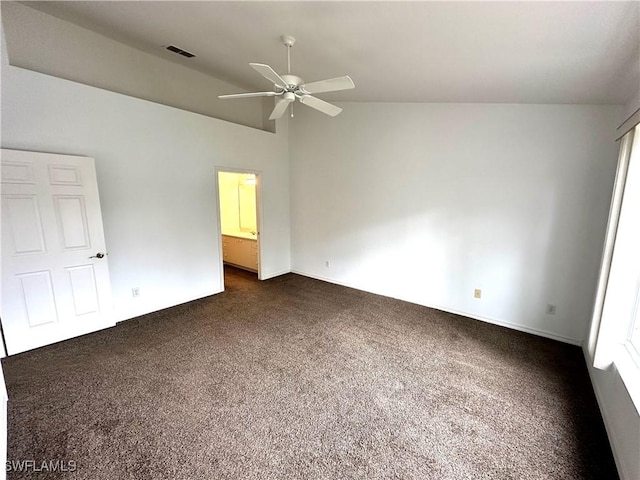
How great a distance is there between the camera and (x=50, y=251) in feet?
9.50

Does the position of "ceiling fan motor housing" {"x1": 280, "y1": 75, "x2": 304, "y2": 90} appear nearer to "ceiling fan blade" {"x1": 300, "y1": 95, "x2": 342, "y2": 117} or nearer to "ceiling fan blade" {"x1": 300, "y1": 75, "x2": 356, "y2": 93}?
"ceiling fan blade" {"x1": 300, "y1": 75, "x2": 356, "y2": 93}

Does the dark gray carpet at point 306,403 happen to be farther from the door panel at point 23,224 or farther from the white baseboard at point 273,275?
the white baseboard at point 273,275

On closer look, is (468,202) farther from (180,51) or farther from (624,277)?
(180,51)

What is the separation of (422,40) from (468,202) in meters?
2.14

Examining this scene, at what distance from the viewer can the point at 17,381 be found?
239 centimetres

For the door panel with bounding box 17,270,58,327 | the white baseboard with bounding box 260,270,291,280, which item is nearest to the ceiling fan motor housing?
the door panel with bounding box 17,270,58,327

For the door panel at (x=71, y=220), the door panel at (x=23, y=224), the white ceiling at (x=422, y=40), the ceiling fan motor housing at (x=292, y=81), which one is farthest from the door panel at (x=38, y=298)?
the ceiling fan motor housing at (x=292, y=81)

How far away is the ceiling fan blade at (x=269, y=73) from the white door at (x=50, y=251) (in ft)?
7.37

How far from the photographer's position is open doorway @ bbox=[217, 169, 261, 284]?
223 inches

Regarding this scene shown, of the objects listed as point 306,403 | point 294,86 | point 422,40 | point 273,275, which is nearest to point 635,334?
point 306,403

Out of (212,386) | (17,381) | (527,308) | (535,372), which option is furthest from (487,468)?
(17,381)

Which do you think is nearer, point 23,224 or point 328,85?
point 328,85

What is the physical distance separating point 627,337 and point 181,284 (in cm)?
475

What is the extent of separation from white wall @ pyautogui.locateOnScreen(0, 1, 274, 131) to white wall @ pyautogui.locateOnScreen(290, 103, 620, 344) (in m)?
1.60
